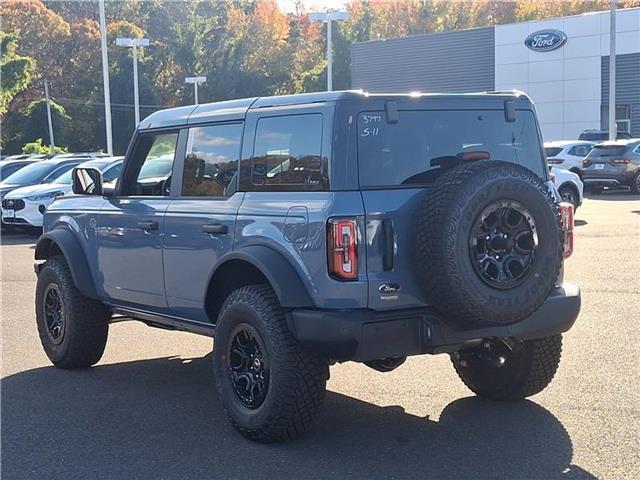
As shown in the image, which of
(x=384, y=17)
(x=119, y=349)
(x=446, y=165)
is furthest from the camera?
(x=384, y=17)

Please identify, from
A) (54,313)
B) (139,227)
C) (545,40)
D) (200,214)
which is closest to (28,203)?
(54,313)

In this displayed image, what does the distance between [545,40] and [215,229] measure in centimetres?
4057

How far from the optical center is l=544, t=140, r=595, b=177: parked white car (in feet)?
87.1

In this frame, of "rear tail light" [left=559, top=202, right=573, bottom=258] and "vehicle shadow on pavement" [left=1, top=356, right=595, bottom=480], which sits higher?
"rear tail light" [left=559, top=202, right=573, bottom=258]

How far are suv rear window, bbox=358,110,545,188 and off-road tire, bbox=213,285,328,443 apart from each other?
928mm

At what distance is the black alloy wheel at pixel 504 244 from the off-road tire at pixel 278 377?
1.08m

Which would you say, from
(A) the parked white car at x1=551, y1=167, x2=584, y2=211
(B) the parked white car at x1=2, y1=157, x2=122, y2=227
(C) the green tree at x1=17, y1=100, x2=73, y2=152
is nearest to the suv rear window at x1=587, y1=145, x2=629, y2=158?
(A) the parked white car at x1=551, y1=167, x2=584, y2=211

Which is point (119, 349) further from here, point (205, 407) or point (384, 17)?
point (384, 17)

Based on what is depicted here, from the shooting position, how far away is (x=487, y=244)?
4922 mm

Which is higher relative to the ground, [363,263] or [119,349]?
[363,263]

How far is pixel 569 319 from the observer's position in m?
5.46

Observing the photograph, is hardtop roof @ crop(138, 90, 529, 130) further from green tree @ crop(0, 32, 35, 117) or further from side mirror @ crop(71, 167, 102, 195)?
green tree @ crop(0, 32, 35, 117)

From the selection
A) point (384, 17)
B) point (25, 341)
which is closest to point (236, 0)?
point (384, 17)

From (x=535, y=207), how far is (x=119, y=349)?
452 centimetres
